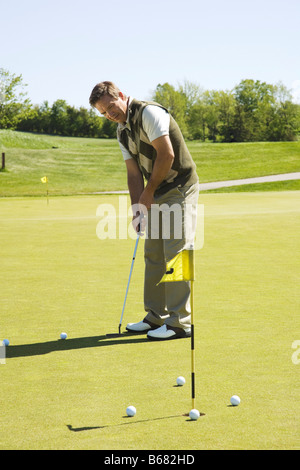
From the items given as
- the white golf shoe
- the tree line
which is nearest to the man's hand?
the white golf shoe

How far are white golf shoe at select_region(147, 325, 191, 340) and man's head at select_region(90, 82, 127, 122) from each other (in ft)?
5.72

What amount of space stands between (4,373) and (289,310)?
287 cm

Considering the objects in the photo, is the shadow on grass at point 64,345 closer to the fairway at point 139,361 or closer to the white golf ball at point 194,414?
the fairway at point 139,361

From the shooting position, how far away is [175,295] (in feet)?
17.9

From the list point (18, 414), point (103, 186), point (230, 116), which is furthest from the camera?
point (230, 116)

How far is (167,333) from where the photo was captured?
Result: 17.4 feet

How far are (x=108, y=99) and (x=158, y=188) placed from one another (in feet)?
2.82

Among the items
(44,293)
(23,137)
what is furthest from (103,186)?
(44,293)

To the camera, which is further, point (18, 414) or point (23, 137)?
point (23, 137)

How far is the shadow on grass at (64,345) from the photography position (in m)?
4.81

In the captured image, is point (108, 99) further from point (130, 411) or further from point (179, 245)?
point (130, 411)

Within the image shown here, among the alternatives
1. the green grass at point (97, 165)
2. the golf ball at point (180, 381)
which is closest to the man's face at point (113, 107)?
the golf ball at point (180, 381)

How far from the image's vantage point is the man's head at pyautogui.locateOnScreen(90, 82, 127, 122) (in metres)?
5.19
